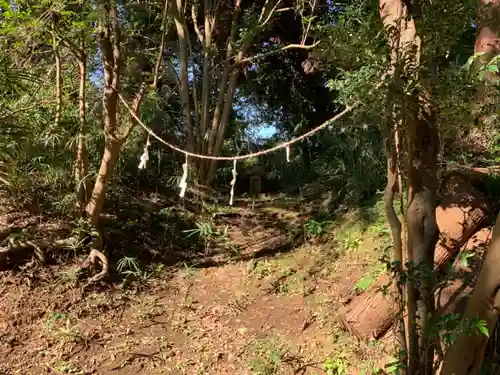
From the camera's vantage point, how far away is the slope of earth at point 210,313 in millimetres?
3479

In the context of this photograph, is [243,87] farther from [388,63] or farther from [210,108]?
[388,63]

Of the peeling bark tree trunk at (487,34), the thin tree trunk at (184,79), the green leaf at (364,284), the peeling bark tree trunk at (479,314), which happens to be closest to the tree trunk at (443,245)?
the green leaf at (364,284)

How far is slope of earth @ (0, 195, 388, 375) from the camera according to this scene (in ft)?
11.4

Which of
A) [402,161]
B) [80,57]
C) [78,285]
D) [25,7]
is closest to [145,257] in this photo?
[78,285]

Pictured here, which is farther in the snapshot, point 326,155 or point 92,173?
point 326,155

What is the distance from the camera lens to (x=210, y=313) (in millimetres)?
4070

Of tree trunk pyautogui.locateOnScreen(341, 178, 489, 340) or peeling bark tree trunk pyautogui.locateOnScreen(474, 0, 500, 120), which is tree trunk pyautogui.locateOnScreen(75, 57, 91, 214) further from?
peeling bark tree trunk pyautogui.locateOnScreen(474, 0, 500, 120)

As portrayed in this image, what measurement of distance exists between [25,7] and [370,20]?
2.74 metres

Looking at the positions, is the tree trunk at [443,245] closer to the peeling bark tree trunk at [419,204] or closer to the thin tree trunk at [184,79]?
the peeling bark tree trunk at [419,204]

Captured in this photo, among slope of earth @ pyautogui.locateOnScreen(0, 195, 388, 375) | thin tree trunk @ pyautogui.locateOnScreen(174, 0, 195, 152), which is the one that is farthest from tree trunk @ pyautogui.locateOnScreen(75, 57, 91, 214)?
thin tree trunk @ pyautogui.locateOnScreen(174, 0, 195, 152)

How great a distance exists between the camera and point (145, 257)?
4688 millimetres

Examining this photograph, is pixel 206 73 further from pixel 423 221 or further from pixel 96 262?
pixel 423 221

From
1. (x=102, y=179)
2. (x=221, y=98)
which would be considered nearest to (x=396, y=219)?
(x=102, y=179)

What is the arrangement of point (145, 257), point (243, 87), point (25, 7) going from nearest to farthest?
point (25, 7) → point (145, 257) → point (243, 87)
